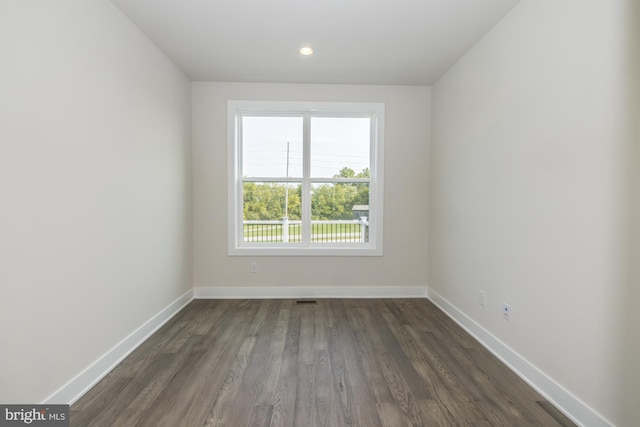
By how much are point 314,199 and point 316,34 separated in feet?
6.17

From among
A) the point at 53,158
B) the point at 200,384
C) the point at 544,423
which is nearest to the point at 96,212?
the point at 53,158

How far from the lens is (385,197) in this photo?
153 inches

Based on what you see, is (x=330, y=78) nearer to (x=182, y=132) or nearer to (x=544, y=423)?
(x=182, y=132)

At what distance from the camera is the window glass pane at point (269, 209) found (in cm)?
396

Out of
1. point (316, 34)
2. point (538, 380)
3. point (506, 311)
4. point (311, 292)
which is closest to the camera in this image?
point (538, 380)

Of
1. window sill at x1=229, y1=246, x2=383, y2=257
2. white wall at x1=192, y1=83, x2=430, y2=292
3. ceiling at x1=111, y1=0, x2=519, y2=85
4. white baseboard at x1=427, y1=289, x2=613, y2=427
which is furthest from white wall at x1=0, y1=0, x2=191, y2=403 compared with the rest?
white baseboard at x1=427, y1=289, x2=613, y2=427

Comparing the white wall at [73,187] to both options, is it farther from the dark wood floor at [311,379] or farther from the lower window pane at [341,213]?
the lower window pane at [341,213]

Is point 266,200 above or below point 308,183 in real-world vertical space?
below

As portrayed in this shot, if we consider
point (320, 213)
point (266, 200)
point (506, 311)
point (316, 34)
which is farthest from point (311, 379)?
point (316, 34)

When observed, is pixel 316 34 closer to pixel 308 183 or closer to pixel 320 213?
pixel 308 183

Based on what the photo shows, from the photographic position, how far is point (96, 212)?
2084mm

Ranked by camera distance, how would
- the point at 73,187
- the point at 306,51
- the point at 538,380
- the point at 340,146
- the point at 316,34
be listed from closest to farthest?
the point at 73,187, the point at 538,380, the point at 316,34, the point at 306,51, the point at 340,146

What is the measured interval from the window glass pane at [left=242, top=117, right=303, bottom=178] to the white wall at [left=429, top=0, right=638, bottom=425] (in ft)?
6.32

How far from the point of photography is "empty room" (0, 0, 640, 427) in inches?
62.8
